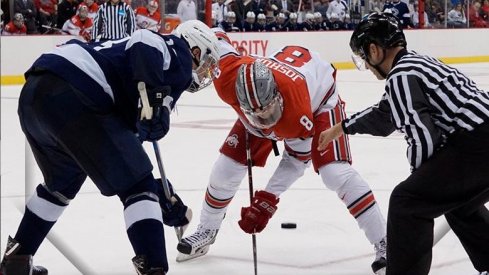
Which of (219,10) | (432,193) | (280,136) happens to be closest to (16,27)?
(219,10)

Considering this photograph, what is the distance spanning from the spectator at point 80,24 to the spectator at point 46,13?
0.17m

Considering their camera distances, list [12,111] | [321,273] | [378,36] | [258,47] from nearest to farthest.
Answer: [378,36] < [321,273] < [12,111] < [258,47]

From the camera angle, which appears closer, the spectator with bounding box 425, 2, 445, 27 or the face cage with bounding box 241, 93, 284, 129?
the face cage with bounding box 241, 93, 284, 129

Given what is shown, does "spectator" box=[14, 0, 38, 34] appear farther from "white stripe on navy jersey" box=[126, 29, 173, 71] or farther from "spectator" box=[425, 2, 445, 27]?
"white stripe on navy jersey" box=[126, 29, 173, 71]

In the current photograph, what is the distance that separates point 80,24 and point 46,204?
773 cm

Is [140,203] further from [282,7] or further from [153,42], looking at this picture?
[282,7]

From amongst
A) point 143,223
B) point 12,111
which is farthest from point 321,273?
point 12,111

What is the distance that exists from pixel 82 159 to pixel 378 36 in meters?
0.86

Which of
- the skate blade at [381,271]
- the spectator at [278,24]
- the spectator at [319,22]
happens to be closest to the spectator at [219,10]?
the spectator at [278,24]

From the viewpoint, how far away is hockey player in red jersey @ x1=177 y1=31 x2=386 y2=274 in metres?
2.89

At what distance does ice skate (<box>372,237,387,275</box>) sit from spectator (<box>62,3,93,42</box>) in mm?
7502

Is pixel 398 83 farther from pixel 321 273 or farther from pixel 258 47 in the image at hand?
pixel 258 47

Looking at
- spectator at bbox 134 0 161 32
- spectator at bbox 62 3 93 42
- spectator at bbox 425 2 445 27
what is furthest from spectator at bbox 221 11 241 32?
spectator at bbox 425 2 445 27

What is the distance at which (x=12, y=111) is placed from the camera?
23.1 feet
